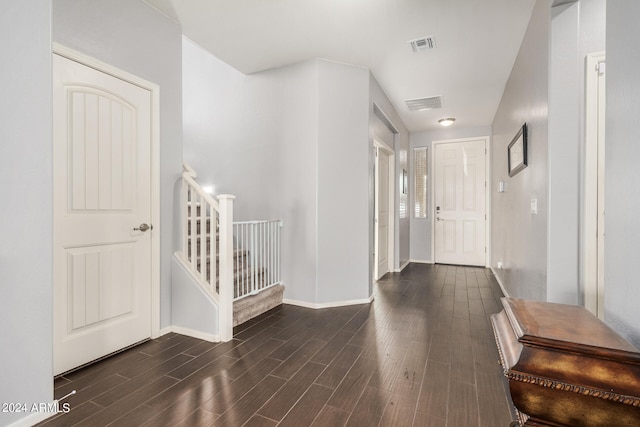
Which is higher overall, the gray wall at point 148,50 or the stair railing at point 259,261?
the gray wall at point 148,50

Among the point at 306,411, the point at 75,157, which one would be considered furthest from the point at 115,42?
the point at 306,411

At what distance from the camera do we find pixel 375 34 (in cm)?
282

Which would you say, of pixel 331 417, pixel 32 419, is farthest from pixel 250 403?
pixel 32 419

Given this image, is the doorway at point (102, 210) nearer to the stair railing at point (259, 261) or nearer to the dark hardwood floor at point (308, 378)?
the dark hardwood floor at point (308, 378)

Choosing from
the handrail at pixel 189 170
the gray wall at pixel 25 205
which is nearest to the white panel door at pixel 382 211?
the handrail at pixel 189 170

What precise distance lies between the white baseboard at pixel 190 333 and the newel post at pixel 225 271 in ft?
0.24

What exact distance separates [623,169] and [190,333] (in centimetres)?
286

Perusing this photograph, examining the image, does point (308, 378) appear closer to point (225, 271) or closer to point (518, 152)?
point (225, 271)

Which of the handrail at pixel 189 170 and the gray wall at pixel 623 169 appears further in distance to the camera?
the handrail at pixel 189 170

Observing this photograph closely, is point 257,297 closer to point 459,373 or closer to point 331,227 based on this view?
point 331,227

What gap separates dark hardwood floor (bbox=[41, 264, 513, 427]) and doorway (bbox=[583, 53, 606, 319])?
864 millimetres

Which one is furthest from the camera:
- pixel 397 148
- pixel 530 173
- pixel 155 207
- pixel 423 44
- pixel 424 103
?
pixel 397 148

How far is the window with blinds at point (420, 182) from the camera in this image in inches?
242

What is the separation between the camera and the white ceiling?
244 cm
